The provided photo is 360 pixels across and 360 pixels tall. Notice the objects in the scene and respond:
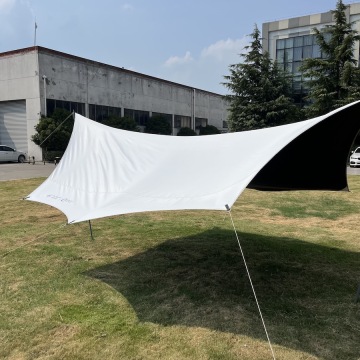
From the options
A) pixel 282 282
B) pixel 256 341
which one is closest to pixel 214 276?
pixel 282 282

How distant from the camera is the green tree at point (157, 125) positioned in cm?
3738

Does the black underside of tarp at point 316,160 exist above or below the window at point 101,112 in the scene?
below

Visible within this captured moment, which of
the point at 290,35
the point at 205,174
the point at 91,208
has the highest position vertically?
the point at 290,35

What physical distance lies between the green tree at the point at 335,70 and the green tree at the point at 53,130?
17.1 m

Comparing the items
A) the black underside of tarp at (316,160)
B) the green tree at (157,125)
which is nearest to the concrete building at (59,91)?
the green tree at (157,125)

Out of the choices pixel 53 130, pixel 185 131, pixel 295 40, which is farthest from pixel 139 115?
pixel 295 40

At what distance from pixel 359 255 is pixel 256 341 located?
3357 mm

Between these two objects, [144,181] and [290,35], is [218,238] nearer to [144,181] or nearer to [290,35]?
[144,181]

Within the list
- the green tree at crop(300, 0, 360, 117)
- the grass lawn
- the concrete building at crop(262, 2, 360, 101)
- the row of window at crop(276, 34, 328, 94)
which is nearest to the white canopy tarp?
the grass lawn

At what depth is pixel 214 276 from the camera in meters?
5.24

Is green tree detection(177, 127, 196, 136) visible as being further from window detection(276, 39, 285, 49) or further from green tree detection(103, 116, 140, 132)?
window detection(276, 39, 285, 49)

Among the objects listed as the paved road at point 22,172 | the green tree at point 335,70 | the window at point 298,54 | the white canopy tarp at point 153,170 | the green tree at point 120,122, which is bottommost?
the paved road at point 22,172

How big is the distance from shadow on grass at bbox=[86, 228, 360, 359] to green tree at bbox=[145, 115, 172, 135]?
3112 cm

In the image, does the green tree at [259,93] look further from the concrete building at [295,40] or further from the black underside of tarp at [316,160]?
the black underside of tarp at [316,160]
